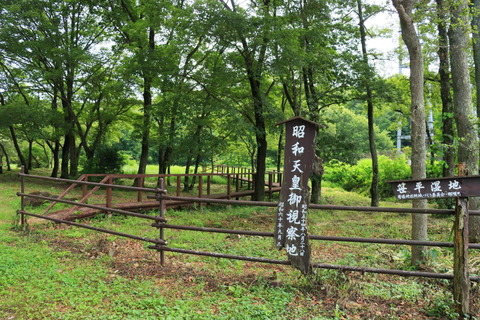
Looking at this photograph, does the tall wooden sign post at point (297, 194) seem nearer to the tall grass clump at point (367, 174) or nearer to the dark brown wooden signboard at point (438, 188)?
the dark brown wooden signboard at point (438, 188)

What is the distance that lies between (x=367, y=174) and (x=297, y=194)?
22038 mm

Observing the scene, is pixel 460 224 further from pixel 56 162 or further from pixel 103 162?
pixel 56 162

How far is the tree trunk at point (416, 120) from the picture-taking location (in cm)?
522

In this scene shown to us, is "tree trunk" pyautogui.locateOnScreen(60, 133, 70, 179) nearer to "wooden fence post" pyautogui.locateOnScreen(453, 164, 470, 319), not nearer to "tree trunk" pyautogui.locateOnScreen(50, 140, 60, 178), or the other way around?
"tree trunk" pyautogui.locateOnScreen(50, 140, 60, 178)

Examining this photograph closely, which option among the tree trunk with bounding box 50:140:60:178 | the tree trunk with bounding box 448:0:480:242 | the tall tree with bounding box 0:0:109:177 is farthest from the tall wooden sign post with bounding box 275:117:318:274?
the tree trunk with bounding box 50:140:60:178

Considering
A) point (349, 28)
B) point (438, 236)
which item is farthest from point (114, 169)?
point (438, 236)

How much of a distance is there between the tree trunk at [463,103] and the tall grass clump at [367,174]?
1130cm

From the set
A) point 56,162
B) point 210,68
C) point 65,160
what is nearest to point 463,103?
point 210,68

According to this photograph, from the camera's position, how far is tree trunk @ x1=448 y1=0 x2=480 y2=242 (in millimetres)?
6531

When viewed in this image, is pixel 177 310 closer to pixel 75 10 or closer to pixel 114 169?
pixel 114 169

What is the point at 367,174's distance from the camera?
2436 centimetres

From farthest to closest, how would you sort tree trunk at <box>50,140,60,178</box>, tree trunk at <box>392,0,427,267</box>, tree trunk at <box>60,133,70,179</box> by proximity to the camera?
tree trunk at <box>50,140,60,178</box>, tree trunk at <box>60,133,70,179</box>, tree trunk at <box>392,0,427,267</box>

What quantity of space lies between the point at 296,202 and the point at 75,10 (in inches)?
630

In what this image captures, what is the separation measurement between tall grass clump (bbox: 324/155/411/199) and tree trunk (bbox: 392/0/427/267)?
43.0ft
